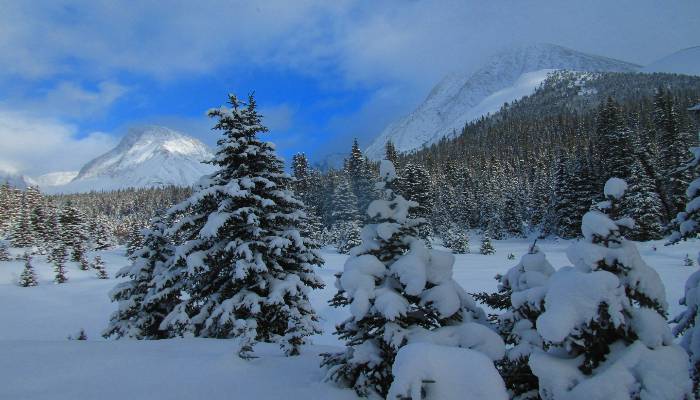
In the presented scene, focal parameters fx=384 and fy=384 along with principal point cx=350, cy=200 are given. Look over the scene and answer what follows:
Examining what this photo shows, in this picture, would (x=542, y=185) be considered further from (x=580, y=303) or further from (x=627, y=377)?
(x=627, y=377)

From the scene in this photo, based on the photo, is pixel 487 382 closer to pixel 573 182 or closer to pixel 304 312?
pixel 304 312

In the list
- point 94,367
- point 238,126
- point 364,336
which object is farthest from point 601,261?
point 238,126

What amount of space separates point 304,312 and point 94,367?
21.8 feet

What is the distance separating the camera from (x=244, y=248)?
11156mm

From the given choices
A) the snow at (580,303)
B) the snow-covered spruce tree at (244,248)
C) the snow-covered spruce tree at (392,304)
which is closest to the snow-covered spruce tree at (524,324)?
the snow-covered spruce tree at (392,304)

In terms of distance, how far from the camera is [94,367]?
5727mm

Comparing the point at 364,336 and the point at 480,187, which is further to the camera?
the point at 480,187

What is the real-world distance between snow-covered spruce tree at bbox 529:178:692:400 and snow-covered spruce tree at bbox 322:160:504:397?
88cm

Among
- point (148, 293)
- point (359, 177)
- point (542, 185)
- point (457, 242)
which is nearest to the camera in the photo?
point (148, 293)

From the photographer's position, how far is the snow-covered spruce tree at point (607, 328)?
11.6 ft

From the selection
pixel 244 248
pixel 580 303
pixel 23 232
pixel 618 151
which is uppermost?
pixel 618 151

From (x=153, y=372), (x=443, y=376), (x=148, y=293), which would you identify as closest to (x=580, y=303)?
(x=443, y=376)

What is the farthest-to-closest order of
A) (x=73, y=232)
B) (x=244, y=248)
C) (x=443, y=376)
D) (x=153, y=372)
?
(x=73, y=232) < (x=244, y=248) < (x=153, y=372) < (x=443, y=376)

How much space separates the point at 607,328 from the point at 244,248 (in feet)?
30.2
